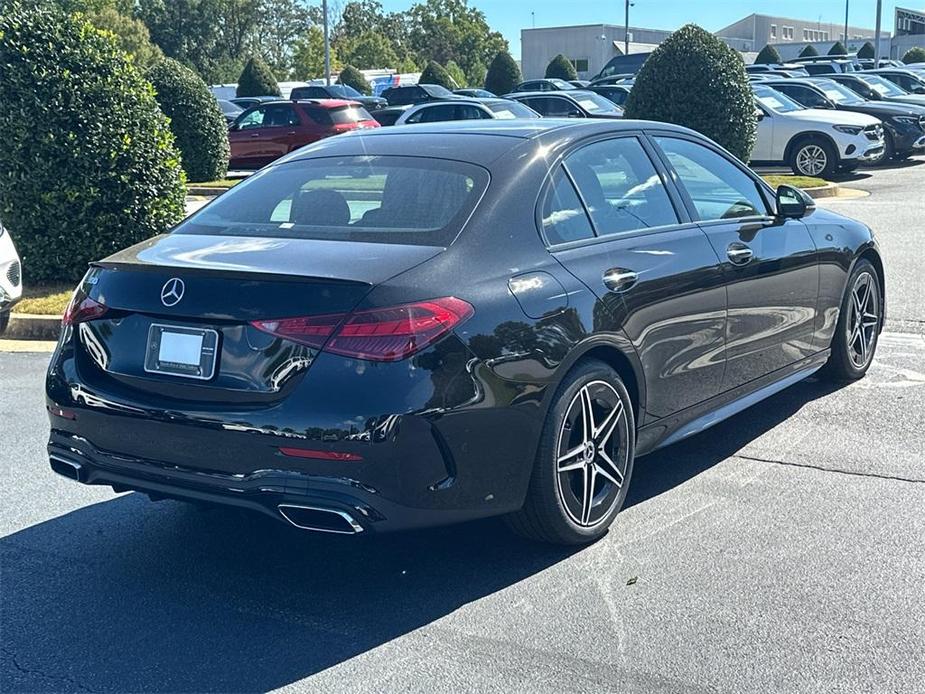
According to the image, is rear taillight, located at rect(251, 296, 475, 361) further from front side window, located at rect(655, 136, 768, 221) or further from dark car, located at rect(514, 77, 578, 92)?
dark car, located at rect(514, 77, 578, 92)

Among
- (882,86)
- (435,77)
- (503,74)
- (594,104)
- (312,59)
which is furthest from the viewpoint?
(312,59)

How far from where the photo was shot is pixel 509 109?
22734mm

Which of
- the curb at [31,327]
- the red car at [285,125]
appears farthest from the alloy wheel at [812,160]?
the curb at [31,327]

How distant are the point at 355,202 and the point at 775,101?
18.3 m

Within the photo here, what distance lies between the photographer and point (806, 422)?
6.16 metres

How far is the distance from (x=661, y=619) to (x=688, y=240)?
6.25 ft

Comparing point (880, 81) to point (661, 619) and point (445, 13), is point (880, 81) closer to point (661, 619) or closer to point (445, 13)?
point (661, 619)

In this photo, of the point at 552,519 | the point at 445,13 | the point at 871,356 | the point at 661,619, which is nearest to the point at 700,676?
the point at 661,619

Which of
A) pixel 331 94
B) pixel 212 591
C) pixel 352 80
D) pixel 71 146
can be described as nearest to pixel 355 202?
pixel 212 591

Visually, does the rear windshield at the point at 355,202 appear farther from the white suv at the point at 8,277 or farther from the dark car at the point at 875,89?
the dark car at the point at 875,89

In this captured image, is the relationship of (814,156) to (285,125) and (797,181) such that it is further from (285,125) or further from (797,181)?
(285,125)

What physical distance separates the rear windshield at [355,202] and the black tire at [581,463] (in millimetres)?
777

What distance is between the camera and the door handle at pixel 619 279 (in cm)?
448

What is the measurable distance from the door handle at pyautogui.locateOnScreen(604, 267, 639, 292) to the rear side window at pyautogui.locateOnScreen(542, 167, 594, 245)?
18 centimetres
